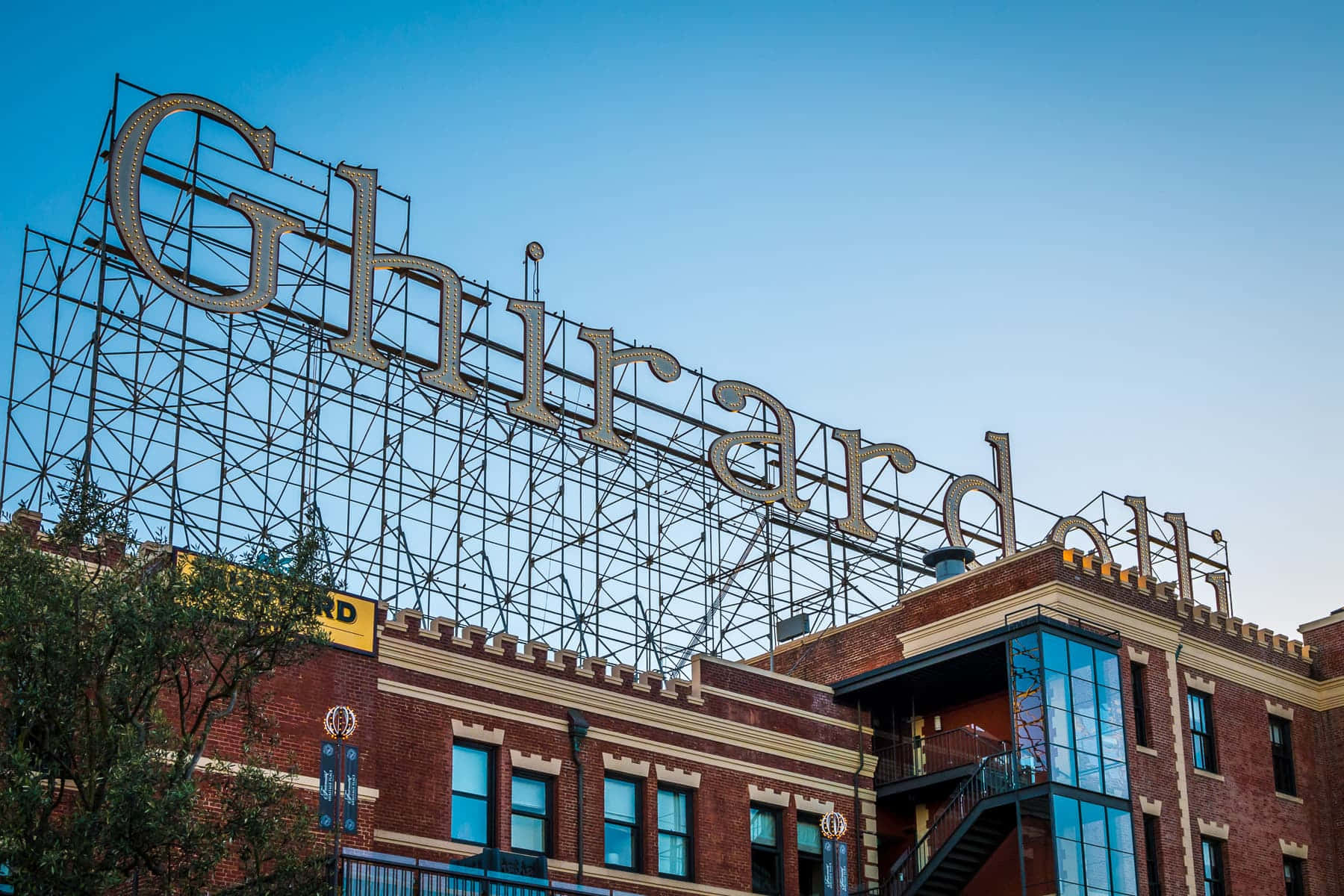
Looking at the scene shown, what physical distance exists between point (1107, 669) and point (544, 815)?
13.8m

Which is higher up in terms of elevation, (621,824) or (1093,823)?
(1093,823)

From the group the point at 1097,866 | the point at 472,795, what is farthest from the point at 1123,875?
the point at 472,795

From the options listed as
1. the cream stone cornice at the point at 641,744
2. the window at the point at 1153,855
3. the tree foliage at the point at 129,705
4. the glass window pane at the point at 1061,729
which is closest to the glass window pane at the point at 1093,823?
the glass window pane at the point at 1061,729

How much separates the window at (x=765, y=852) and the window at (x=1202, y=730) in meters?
11.0

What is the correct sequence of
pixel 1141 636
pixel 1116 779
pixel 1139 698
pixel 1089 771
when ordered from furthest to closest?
pixel 1141 636
pixel 1139 698
pixel 1116 779
pixel 1089 771

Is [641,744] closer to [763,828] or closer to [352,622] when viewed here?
[763,828]

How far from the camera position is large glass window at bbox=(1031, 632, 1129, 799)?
1539 inches

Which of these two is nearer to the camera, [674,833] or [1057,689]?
[674,833]

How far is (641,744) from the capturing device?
38.1 metres

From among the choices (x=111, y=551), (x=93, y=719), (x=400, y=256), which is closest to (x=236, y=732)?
(x=111, y=551)

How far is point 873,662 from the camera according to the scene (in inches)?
1748

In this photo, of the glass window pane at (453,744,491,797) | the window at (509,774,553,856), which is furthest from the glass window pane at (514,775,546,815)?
the glass window pane at (453,744,491,797)

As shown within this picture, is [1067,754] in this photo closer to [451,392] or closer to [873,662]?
[873,662]

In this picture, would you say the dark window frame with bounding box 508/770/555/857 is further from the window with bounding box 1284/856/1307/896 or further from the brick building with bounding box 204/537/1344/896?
the window with bounding box 1284/856/1307/896
